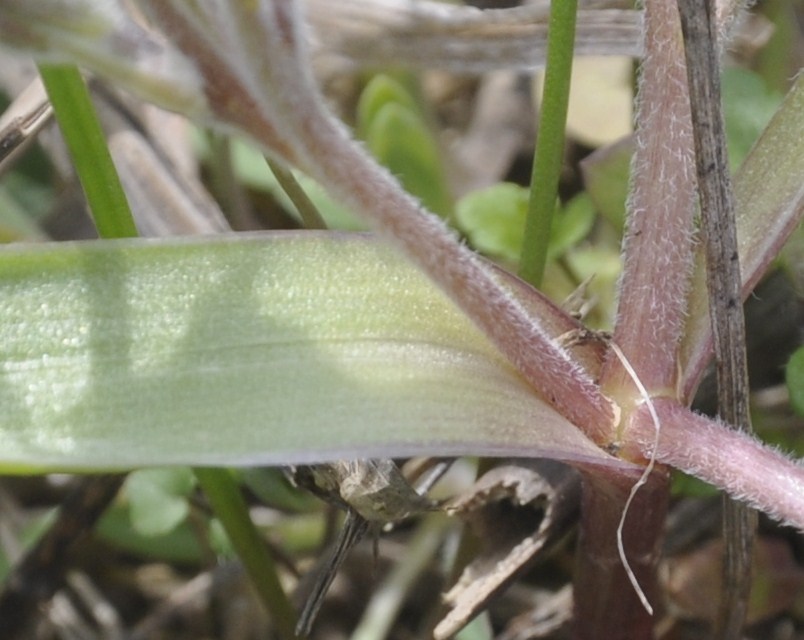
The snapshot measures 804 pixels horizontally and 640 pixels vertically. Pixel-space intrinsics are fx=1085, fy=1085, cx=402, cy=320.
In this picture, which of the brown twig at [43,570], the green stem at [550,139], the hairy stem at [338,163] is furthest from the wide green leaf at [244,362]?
the brown twig at [43,570]

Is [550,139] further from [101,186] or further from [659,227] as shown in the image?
[101,186]

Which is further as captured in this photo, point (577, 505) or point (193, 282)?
point (577, 505)

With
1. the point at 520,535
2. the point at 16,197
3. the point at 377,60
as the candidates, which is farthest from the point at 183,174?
the point at 520,535

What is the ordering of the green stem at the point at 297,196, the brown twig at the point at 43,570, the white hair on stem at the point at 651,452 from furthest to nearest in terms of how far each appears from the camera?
the brown twig at the point at 43,570, the green stem at the point at 297,196, the white hair on stem at the point at 651,452

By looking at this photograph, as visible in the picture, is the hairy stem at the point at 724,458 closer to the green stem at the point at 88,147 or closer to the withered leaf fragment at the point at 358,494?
the withered leaf fragment at the point at 358,494

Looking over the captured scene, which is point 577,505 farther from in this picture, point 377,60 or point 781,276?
point 377,60

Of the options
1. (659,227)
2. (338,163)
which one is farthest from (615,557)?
(338,163)
